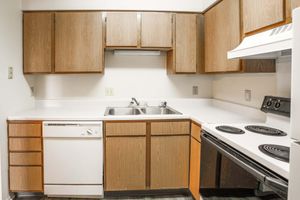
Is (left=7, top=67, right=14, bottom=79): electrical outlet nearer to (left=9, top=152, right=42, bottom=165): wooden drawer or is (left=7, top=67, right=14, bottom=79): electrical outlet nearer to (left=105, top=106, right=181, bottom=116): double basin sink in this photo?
(left=9, top=152, right=42, bottom=165): wooden drawer

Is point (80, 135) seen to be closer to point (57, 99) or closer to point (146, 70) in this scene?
point (57, 99)

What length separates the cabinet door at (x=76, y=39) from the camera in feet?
8.56

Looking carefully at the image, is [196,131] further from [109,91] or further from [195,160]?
[109,91]

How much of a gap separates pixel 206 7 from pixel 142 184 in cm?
211

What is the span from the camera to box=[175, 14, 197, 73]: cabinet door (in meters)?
2.71

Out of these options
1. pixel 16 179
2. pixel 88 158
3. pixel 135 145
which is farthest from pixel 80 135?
pixel 16 179

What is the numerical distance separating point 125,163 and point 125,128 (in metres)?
0.36

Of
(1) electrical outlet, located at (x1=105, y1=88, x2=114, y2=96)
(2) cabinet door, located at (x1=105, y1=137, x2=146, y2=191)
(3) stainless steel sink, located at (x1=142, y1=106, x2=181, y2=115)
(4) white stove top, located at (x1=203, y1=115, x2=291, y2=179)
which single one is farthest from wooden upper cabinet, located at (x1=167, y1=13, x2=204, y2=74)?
(4) white stove top, located at (x1=203, y1=115, x2=291, y2=179)

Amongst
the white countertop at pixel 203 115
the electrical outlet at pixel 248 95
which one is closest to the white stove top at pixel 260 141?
the white countertop at pixel 203 115

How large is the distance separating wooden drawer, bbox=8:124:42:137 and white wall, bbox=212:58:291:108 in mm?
2110

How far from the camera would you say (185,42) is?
273 cm

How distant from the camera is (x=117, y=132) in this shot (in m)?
2.31

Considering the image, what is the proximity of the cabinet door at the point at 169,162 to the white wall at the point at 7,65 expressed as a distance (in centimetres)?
145

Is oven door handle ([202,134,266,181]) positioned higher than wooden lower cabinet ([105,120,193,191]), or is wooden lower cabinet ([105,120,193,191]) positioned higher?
oven door handle ([202,134,266,181])
